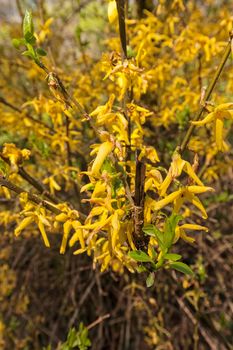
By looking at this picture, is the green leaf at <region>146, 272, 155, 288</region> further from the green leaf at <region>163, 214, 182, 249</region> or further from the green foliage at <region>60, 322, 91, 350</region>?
the green foliage at <region>60, 322, 91, 350</region>

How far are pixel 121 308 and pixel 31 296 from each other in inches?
28.7

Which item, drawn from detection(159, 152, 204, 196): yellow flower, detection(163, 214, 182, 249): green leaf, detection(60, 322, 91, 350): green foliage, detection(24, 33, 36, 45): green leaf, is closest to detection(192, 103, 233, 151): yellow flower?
detection(159, 152, 204, 196): yellow flower

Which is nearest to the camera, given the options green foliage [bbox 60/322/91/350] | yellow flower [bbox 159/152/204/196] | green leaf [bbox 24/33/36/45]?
yellow flower [bbox 159/152/204/196]

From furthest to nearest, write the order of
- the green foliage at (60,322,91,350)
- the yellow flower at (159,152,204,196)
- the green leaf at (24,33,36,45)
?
the green foliage at (60,322,91,350) < the green leaf at (24,33,36,45) < the yellow flower at (159,152,204,196)

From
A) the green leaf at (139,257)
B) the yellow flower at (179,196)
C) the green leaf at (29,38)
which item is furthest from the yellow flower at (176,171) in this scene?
the green leaf at (29,38)

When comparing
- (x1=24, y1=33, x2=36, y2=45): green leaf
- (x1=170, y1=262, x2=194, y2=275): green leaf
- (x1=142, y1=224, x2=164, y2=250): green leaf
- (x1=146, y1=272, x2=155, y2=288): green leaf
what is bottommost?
(x1=146, y1=272, x2=155, y2=288): green leaf

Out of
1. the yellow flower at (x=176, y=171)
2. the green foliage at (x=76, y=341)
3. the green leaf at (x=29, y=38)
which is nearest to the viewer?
the yellow flower at (x=176, y=171)

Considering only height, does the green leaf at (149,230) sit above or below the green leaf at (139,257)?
above

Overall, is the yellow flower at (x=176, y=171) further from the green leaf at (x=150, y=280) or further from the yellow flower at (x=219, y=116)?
the green leaf at (x=150, y=280)

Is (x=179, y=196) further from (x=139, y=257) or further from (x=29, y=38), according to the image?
(x=29, y=38)

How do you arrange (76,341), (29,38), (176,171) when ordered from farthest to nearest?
(76,341), (29,38), (176,171)

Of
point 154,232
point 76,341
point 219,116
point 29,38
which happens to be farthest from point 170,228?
point 76,341

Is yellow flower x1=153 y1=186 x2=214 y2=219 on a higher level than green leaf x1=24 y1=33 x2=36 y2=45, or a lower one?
lower

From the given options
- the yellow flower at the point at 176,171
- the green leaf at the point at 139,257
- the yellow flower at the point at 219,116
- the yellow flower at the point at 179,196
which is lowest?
the green leaf at the point at 139,257
